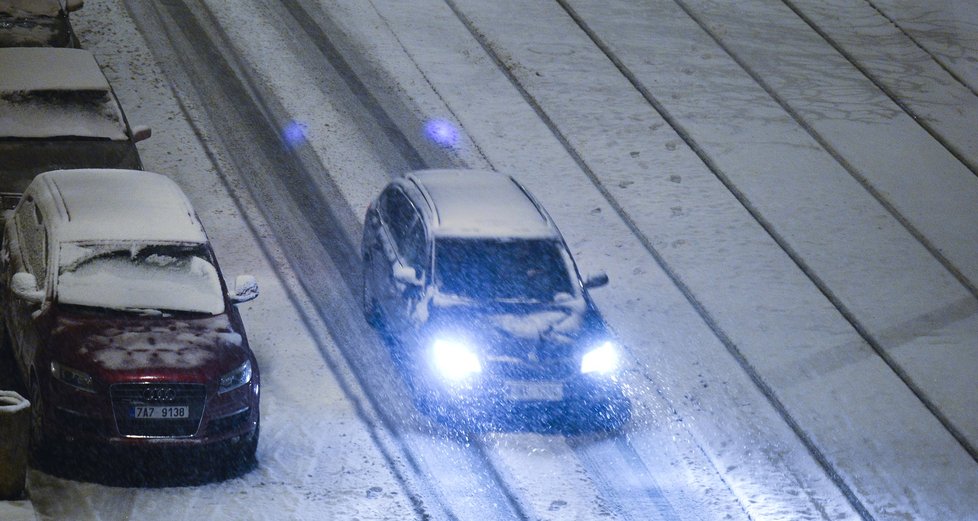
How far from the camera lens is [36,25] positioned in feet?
55.9

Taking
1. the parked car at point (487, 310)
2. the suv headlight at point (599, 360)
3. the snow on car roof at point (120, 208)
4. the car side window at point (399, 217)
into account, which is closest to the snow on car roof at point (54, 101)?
the snow on car roof at point (120, 208)

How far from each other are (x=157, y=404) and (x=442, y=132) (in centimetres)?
840

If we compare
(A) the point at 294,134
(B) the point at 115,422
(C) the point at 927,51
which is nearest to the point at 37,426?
(B) the point at 115,422

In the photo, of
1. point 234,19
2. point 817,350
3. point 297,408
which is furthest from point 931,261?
point 234,19

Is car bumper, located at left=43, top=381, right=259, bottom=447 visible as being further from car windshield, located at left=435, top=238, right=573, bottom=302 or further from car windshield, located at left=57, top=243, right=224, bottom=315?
car windshield, located at left=435, top=238, right=573, bottom=302

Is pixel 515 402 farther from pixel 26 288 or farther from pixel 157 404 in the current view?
pixel 26 288

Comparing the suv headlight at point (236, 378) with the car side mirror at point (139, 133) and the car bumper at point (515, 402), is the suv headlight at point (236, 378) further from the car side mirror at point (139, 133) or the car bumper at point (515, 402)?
the car side mirror at point (139, 133)

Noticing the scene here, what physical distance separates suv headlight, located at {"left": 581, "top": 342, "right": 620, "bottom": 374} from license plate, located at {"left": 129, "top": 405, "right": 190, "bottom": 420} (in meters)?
3.52

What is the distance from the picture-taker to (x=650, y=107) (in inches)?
723

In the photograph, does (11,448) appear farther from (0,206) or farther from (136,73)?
(136,73)

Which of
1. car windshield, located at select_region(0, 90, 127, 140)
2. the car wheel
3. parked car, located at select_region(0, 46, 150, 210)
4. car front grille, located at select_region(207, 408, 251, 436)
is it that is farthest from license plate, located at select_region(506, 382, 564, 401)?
car windshield, located at select_region(0, 90, 127, 140)

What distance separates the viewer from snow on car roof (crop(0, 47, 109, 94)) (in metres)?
13.7

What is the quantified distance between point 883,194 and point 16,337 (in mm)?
11336

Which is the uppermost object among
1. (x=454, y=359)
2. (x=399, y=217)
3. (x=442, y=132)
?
(x=399, y=217)
